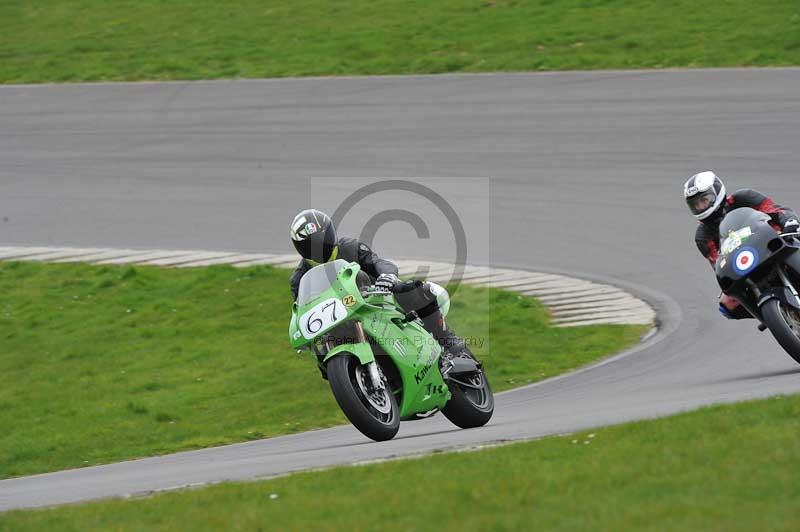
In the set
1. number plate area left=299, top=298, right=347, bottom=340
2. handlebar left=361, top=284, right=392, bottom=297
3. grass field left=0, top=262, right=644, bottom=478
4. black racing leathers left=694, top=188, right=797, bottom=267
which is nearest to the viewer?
number plate area left=299, top=298, right=347, bottom=340

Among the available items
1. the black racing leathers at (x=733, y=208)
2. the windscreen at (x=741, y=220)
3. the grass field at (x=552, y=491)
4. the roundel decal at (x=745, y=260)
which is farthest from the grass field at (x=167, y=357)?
the grass field at (x=552, y=491)

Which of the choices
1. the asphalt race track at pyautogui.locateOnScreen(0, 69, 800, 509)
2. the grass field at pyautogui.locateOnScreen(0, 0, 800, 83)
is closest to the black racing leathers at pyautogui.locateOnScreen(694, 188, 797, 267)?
the asphalt race track at pyautogui.locateOnScreen(0, 69, 800, 509)

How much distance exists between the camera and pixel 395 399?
29.1 ft

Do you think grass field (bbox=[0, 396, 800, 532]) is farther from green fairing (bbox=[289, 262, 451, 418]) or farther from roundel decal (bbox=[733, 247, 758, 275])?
roundel decal (bbox=[733, 247, 758, 275])

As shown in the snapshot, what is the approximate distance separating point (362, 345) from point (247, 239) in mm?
10796

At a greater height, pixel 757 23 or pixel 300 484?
pixel 300 484

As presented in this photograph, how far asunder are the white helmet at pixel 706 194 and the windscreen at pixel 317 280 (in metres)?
3.21

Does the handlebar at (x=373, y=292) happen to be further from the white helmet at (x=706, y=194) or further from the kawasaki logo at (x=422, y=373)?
the white helmet at (x=706, y=194)

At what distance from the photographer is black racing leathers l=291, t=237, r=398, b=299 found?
9.21 metres

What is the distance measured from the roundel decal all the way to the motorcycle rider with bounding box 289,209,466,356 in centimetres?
216

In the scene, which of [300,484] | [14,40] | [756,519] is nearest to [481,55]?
[14,40]

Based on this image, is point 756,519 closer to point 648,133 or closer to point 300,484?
point 300,484

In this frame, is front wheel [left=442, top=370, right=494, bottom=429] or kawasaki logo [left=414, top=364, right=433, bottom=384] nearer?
kawasaki logo [left=414, top=364, right=433, bottom=384]

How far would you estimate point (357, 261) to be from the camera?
9.36m
